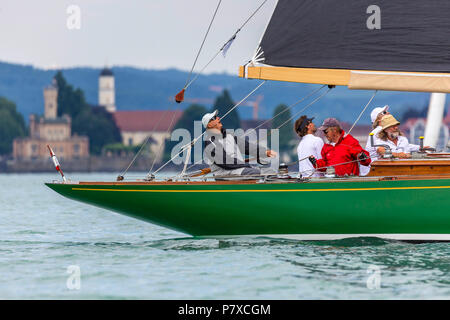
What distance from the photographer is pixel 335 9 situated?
12430mm

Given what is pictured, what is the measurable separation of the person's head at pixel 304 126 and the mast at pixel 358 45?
0.65 metres

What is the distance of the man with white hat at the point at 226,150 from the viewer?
12.9 m

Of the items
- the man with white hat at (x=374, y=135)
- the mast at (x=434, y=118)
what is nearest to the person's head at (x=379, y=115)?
the man with white hat at (x=374, y=135)

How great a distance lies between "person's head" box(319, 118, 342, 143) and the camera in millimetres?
12555

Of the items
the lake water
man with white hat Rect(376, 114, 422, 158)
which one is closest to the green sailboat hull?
the lake water

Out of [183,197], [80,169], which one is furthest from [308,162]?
[80,169]

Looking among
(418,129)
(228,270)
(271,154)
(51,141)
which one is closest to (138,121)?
(51,141)

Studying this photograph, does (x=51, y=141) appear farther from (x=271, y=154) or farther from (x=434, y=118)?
(x=271, y=154)

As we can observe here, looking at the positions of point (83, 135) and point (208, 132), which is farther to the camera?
point (83, 135)

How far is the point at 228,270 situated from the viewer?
36.6ft

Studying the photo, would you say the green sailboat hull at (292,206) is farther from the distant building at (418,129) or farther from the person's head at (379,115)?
the distant building at (418,129)

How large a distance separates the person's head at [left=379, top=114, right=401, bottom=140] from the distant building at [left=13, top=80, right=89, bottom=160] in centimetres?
13721

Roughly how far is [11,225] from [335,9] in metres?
11.4
